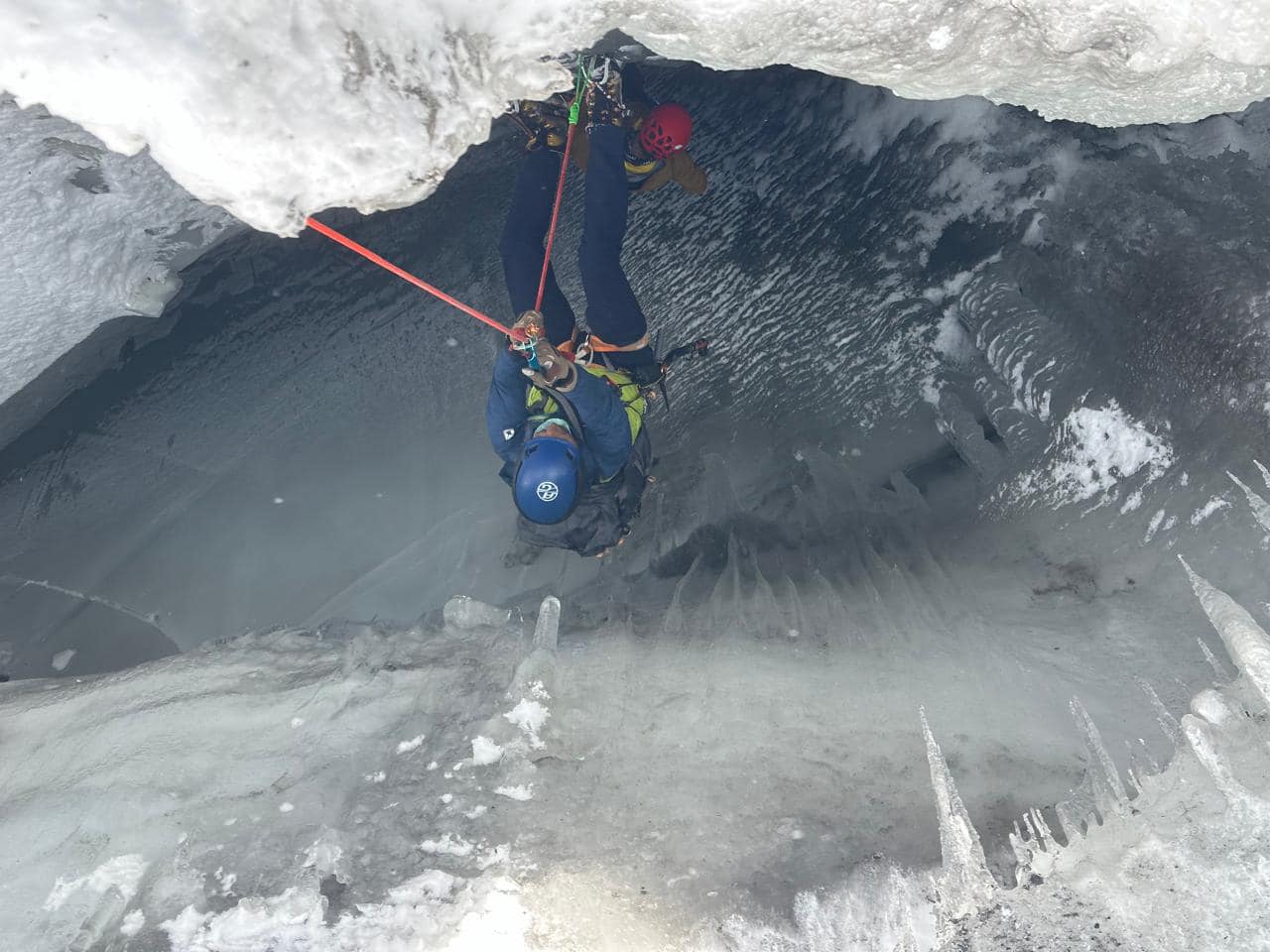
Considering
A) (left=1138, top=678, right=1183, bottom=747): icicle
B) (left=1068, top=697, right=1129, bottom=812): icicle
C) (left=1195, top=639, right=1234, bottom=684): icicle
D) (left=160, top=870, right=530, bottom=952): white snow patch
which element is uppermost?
(left=1195, top=639, right=1234, bottom=684): icicle

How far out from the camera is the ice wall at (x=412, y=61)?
4.67 ft

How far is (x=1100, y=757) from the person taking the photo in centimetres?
179

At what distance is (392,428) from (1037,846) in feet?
9.32

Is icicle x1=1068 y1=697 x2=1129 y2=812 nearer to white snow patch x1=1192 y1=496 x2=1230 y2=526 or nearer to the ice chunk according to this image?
white snow patch x1=1192 y1=496 x2=1230 y2=526

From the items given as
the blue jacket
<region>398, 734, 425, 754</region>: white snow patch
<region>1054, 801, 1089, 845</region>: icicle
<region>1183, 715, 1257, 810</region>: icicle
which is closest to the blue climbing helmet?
the blue jacket

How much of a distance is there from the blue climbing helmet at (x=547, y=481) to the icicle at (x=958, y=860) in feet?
3.71

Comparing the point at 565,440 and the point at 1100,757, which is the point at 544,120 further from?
the point at 1100,757

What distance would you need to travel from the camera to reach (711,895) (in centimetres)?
178

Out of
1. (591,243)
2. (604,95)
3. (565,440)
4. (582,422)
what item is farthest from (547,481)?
(604,95)

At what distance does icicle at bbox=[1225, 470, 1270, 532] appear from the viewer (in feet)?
6.31

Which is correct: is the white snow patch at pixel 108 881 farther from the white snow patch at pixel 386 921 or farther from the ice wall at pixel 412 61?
the ice wall at pixel 412 61

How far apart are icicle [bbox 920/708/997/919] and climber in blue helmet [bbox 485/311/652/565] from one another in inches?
46.4

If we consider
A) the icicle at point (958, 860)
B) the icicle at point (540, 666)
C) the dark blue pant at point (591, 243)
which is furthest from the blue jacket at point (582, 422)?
the icicle at point (958, 860)

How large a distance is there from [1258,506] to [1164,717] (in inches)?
21.4
